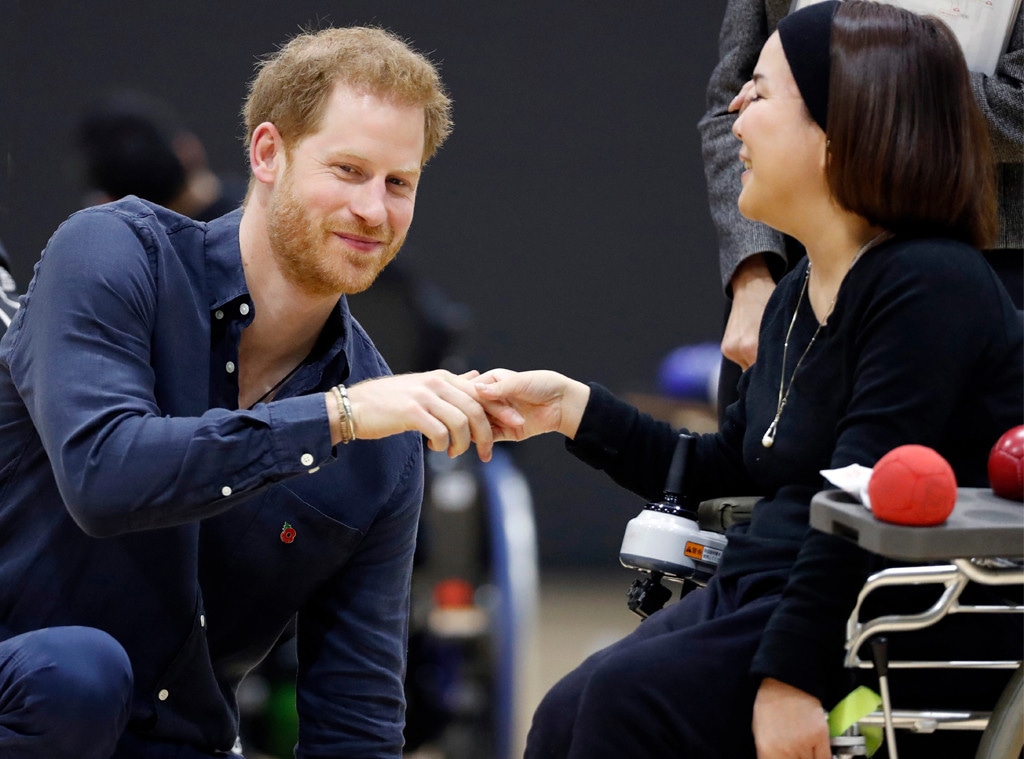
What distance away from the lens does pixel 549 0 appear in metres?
4.29

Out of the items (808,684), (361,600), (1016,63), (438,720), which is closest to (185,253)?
(361,600)

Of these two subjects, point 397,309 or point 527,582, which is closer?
point 527,582

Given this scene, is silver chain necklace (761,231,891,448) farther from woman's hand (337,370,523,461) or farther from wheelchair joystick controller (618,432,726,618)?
woman's hand (337,370,523,461)

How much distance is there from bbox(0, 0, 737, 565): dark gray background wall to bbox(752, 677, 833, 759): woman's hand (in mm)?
2852

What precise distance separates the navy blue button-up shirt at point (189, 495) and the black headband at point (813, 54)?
2.44 feet

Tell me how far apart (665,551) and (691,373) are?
2346 mm

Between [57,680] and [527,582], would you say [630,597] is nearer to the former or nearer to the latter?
[57,680]

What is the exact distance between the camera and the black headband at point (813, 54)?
1712 mm

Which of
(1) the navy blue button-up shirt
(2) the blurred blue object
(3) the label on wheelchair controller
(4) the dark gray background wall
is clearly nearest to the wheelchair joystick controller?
(3) the label on wheelchair controller

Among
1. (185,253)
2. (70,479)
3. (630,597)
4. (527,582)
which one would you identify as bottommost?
(527,582)

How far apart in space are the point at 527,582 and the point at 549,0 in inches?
77.9

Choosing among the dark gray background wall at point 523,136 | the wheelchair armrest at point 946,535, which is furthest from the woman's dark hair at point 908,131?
the dark gray background wall at point 523,136

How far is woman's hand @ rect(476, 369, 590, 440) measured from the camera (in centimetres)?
195

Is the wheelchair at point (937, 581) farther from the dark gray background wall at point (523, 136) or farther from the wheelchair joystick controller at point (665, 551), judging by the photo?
the dark gray background wall at point (523, 136)
